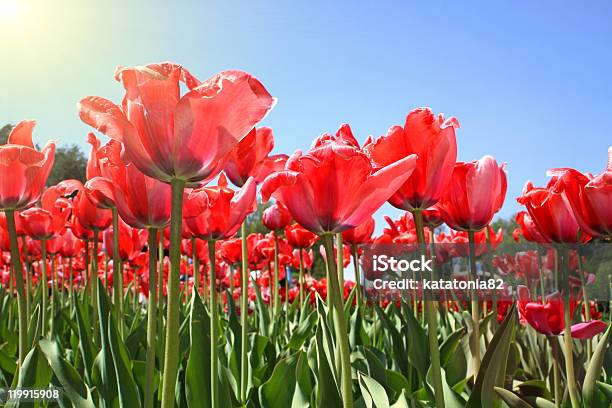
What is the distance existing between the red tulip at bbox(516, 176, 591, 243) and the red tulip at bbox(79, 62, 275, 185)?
3.61ft

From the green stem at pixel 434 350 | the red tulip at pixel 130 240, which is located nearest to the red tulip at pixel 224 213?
the green stem at pixel 434 350

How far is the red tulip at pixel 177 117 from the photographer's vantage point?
91 centimetres

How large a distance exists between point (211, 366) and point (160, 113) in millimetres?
748

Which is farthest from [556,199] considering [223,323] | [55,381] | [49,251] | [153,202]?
[49,251]

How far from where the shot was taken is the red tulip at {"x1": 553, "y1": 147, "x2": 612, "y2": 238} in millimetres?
1503

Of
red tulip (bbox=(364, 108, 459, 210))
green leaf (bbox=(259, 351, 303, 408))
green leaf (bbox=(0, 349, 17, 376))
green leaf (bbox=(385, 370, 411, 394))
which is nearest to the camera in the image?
red tulip (bbox=(364, 108, 459, 210))

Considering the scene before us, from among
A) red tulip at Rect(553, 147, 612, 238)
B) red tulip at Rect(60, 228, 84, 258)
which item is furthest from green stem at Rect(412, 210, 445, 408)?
red tulip at Rect(60, 228, 84, 258)

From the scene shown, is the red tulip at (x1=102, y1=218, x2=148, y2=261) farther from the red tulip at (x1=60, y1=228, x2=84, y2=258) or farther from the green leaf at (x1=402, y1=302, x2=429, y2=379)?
the green leaf at (x1=402, y1=302, x2=429, y2=379)

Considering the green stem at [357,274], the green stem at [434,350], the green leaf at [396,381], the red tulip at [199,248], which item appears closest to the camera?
the green stem at [434,350]

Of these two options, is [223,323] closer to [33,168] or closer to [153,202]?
[33,168]

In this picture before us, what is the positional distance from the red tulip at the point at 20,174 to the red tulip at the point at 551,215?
150 cm

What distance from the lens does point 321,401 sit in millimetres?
1222

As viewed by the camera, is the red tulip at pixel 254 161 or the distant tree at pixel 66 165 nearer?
the red tulip at pixel 254 161

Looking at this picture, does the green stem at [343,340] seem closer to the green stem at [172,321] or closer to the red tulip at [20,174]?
the green stem at [172,321]
